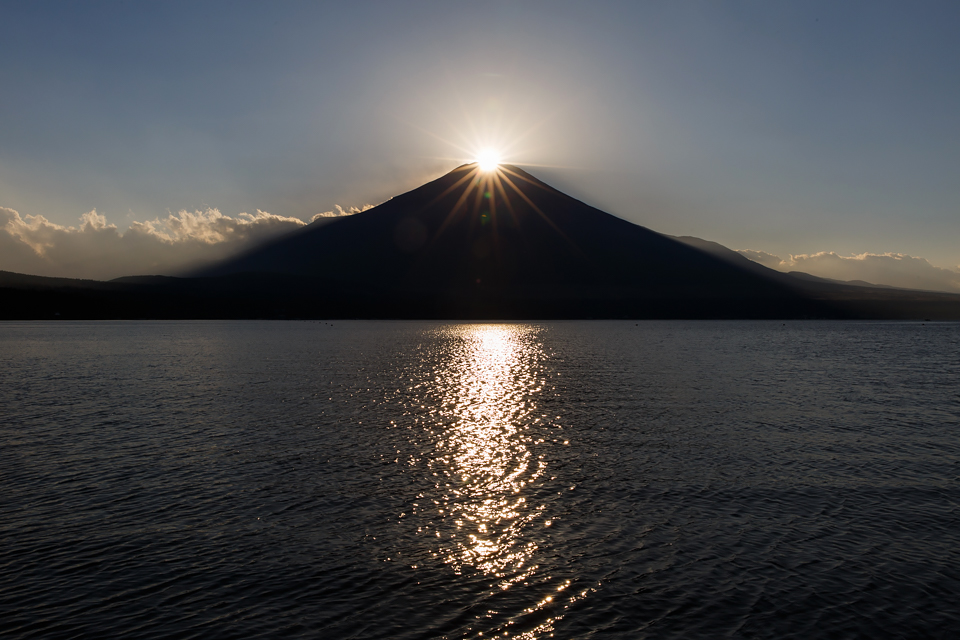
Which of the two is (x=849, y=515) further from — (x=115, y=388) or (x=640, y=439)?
(x=115, y=388)

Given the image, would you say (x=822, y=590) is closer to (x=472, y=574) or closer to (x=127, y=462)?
(x=472, y=574)

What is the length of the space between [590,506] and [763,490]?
20.7ft

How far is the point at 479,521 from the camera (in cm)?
1758

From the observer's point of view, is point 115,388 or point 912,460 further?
point 115,388

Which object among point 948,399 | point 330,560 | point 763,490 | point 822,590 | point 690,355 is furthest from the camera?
A: point 690,355

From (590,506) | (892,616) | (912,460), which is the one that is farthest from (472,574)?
(912,460)

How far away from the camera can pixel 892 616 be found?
1221 centimetres

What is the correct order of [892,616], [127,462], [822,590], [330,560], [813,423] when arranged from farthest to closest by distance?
1. [813,423]
2. [127,462]
3. [330,560]
4. [822,590]
5. [892,616]

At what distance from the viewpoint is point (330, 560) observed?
1478 centimetres

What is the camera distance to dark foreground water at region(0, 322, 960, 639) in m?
12.3

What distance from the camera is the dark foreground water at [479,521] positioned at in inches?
483

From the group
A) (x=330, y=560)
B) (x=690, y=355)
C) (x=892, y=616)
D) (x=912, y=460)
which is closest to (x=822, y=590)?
(x=892, y=616)

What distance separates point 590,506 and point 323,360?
65015 millimetres

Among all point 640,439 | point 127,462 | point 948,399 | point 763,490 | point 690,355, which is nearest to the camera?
point 763,490
